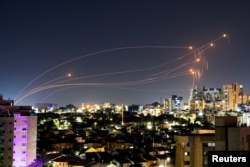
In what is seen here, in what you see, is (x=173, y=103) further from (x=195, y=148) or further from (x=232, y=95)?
(x=195, y=148)

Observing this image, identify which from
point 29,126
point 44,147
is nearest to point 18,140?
point 29,126

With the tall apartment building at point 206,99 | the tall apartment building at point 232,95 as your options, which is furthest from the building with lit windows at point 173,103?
the tall apartment building at point 232,95

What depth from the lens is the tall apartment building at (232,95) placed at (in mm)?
48281

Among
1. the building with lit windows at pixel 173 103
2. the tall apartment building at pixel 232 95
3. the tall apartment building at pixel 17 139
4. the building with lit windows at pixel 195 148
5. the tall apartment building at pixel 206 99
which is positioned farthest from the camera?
the building with lit windows at pixel 173 103

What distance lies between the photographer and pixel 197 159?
640 cm

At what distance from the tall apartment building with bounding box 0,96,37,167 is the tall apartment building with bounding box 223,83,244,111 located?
131 ft

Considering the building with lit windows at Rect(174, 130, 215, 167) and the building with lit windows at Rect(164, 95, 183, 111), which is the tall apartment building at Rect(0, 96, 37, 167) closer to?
the building with lit windows at Rect(174, 130, 215, 167)

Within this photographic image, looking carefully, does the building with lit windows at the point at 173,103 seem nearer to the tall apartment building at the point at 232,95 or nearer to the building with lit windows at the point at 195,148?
the tall apartment building at the point at 232,95

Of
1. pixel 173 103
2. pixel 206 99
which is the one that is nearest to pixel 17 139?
pixel 206 99

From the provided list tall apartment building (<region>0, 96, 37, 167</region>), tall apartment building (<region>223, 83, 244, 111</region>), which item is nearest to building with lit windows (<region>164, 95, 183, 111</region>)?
tall apartment building (<region>223, 83, 244, 111</region>)

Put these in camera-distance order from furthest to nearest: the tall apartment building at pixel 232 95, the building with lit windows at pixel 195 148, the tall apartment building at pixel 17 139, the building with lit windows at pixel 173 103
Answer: the building with lit windows at pixel 173 103, the tall apartment building at pixel 232 95, the tall apartment building at pixel 17 139, the building with lit windows at pixel 195 148

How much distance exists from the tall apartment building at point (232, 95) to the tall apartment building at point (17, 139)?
3989cm

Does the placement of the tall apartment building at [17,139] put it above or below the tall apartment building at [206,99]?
below

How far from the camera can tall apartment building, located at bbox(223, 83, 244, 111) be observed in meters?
48.3
